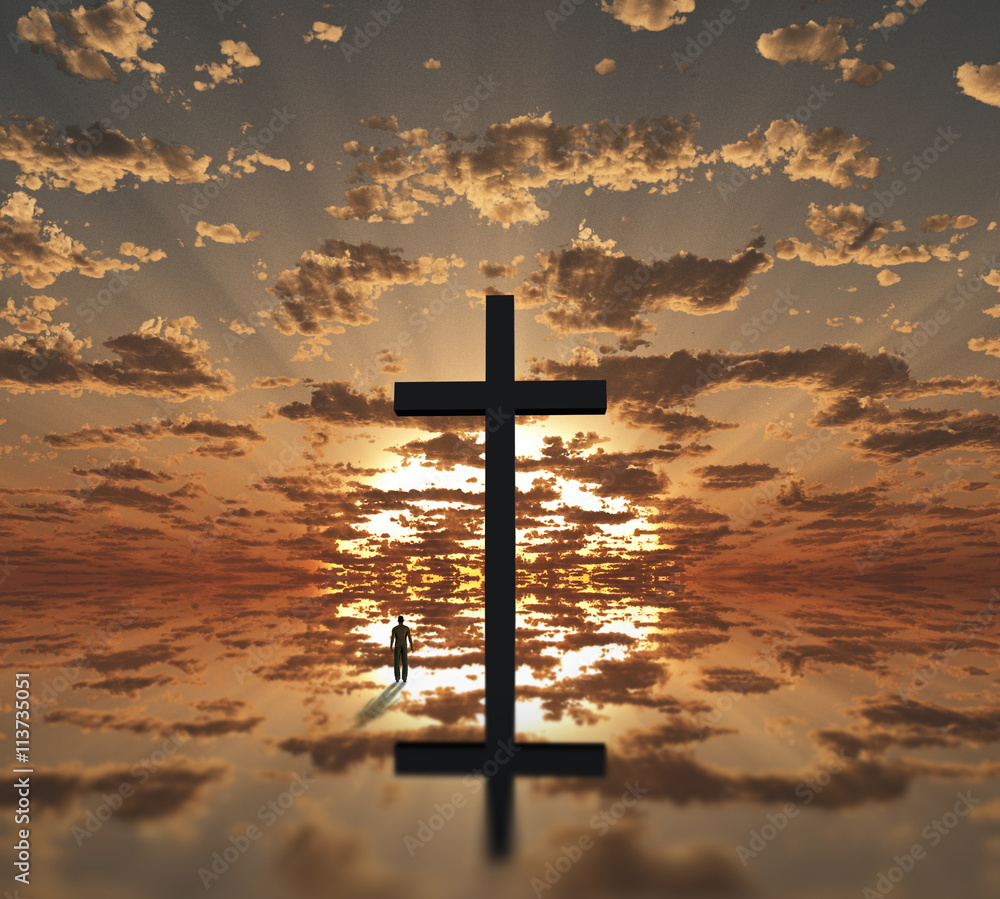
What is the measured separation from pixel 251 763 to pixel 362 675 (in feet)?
21.2

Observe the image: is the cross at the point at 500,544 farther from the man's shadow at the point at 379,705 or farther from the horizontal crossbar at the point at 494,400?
the man's shadow at the point at 379,705

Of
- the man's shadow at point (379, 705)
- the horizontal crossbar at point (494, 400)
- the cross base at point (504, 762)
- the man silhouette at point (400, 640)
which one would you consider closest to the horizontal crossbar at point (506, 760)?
the cross base at point (504, 762)

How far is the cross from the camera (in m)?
8.08

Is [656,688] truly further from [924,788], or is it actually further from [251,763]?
[251,763]

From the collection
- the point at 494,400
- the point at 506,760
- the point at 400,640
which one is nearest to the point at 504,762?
the point at 506,760

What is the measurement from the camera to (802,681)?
14.5 metres

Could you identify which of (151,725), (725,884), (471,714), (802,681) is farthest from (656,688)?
(151,725)

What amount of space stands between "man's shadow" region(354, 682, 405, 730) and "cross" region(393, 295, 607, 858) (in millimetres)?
3104

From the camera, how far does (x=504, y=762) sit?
8.05m

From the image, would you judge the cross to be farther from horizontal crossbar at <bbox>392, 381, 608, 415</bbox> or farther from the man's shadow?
the man's shadow

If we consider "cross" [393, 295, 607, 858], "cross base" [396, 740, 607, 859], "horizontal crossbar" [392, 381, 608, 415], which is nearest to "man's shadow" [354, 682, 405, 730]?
"cross base" [396, 740, 607, 859]

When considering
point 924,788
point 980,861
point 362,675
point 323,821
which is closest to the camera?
point 980,861

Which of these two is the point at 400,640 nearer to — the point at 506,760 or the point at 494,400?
the point at 506,760

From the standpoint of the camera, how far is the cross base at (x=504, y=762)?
315 inches
